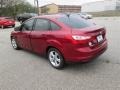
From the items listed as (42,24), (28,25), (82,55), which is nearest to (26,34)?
(28,25)

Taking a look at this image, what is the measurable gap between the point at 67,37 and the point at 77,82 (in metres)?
1.15

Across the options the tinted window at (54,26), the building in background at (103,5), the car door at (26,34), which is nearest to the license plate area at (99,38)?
the tinted window at (54,26)

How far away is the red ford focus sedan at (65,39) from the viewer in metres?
4.87

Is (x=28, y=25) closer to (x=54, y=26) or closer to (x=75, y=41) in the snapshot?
(x=54, y=26)

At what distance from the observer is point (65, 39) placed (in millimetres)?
4977

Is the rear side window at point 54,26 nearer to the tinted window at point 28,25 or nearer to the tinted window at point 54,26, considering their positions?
the tinted window at point 54,26

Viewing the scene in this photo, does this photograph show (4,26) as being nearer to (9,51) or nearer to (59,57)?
(9,51)

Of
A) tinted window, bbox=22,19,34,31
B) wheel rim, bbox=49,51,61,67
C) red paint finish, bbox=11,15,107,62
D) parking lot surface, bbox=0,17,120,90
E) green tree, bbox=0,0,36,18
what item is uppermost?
green tree, bbox=0,0,36,18

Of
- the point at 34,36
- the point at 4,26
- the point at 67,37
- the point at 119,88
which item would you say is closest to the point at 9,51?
the point at 34,36

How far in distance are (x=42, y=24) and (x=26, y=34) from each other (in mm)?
966

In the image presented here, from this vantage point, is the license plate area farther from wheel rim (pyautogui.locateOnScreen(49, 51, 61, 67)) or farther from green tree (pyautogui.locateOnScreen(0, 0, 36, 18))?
green tree (pyautogui.locateOnScreen(0, 0, 36, 18))

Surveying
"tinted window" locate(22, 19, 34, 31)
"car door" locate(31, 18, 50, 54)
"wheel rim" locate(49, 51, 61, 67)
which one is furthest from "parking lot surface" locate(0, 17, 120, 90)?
"tinted window" locate(22, 19, 34, 31)

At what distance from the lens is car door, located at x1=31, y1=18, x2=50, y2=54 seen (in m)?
5.74

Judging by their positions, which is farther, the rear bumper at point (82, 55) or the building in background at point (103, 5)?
the building in background at point (103, 5)
